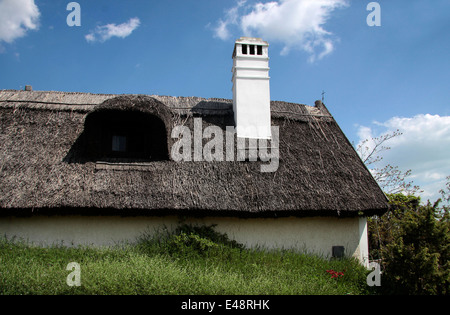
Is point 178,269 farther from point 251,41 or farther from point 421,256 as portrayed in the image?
point 251,41

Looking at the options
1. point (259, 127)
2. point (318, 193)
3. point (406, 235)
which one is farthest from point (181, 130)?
point (406, 235)

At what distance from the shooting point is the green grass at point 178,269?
4.96 meters

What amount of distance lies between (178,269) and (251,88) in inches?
221

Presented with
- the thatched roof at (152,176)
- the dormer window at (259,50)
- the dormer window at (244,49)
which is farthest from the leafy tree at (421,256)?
the dormer window at (244,49)

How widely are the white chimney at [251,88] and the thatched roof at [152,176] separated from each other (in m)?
0.53

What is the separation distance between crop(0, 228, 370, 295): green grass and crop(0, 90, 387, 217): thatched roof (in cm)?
78

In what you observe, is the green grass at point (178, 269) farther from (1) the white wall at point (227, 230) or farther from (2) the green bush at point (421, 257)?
(2) the green bush at point (421, 257)

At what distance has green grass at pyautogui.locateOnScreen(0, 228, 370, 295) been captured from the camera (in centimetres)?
496

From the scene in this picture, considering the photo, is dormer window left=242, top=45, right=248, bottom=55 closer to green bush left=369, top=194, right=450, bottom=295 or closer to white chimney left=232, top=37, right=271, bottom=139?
white chimney left=232, top=37, right=271, bottom=139

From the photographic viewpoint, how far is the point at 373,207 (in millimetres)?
7652

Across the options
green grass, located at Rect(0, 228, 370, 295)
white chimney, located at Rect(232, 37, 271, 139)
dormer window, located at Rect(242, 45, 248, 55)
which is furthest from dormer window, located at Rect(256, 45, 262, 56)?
green grass, located at Rect(0, 228, 370, 295)

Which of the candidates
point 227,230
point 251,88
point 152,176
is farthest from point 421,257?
point 251,88

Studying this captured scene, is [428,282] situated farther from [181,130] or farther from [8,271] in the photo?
[8,271]

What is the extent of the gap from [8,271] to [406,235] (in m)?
7.04
